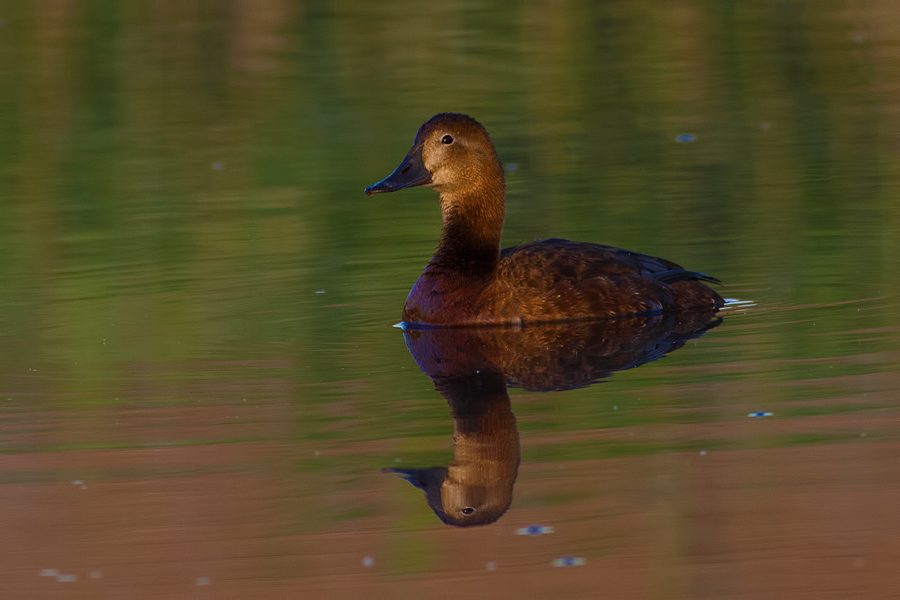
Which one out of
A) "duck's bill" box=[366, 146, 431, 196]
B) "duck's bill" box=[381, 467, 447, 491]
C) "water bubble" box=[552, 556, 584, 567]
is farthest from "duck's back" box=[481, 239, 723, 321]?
"water bubble" box=[552, 556, 584, 567]

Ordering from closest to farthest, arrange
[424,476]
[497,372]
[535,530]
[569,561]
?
[569,561] < [535,530] < [424,476] < [497,372]

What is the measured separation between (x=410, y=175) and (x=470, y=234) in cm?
51

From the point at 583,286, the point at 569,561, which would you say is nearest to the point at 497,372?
the point at 583,286

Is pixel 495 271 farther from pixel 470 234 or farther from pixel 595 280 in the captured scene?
pixel 595 280

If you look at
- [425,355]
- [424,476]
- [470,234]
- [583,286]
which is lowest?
[425,355]

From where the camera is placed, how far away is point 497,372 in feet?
25.6

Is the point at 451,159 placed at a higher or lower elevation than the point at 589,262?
higher

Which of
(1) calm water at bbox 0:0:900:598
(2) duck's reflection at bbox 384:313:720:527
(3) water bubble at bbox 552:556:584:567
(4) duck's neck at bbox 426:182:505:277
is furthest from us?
(4) duck's neck at bbox 426:182:505:277

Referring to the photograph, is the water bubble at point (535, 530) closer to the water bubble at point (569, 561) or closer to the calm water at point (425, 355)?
the calm water at point (425, 355)

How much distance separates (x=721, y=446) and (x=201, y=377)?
111 inches

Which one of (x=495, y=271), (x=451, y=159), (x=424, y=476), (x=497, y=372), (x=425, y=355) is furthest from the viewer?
(x=451, y=159)

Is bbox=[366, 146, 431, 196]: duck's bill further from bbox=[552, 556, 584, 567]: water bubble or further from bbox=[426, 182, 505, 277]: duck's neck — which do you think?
bbox=[552, 556, 584, 567]: water bubble

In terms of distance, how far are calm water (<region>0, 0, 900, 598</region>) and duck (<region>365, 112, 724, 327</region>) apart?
329 millimetres

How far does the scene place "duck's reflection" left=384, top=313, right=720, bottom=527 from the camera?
5891 mm
